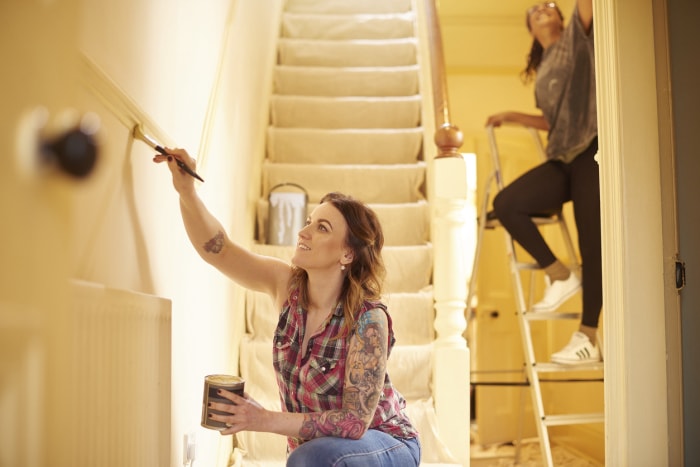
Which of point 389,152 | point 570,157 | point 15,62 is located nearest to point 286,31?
point 389,152

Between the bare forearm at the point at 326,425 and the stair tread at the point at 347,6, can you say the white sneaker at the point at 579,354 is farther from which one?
the stair tread at the point at 347,6

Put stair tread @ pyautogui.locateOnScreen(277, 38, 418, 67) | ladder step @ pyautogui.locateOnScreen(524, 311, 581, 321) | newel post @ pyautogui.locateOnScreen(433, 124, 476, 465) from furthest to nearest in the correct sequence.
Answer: stair tread @ pyautogui.locateOnScreen(277, 38, 418, 67) → ladder step @ pyautogui.locateOnScreen(524, 311, 581, 321) → newel post @ pyautogui.locateOnScreen(433, 124, 476, 465)

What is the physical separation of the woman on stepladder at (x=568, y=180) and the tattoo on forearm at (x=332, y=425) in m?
1.39

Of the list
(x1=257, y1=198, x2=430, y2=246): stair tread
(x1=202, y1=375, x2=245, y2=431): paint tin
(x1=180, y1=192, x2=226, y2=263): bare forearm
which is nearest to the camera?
(x1=202, y1=375, x2=245, y2=431): paint tin

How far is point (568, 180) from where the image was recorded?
2.90 metres

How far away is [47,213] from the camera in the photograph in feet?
1.78

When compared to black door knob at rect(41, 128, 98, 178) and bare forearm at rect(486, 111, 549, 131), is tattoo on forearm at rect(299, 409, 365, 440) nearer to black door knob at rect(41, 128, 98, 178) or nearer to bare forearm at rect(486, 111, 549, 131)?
black door knob at rect(41, 128, 98, 178)

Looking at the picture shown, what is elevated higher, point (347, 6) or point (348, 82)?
point (347, 6)

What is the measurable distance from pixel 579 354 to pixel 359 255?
128 centimetres

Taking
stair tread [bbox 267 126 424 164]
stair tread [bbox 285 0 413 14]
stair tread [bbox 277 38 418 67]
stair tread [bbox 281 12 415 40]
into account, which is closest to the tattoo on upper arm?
stair tread [bbox 267 126 424 164]

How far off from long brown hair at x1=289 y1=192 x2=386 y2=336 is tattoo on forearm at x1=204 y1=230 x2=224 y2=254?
0.73ft

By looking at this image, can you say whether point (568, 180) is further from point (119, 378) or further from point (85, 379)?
point (85, 379)

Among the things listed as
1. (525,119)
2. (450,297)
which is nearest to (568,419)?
(450,297)

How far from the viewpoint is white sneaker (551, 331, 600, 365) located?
267 centimetres
